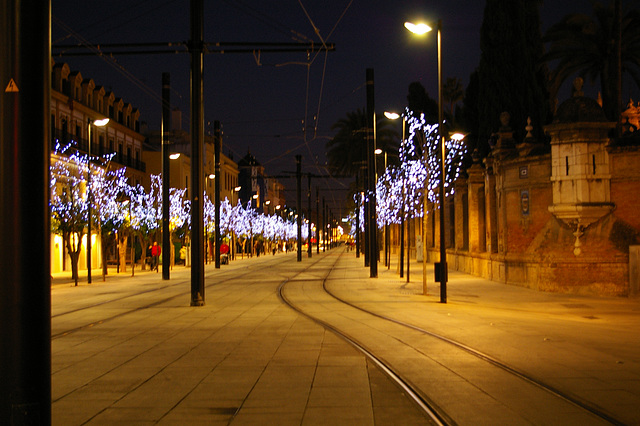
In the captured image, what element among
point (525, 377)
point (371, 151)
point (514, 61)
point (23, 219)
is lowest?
point (525, 377)

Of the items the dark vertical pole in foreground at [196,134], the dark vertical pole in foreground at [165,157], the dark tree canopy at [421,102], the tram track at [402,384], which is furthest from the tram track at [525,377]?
the dark tree canopy at [421,102]

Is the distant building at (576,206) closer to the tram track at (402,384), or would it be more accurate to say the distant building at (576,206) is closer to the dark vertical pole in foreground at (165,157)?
the tram track at (402,384)

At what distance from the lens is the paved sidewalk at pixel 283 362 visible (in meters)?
7.80

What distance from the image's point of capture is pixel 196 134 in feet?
66.2

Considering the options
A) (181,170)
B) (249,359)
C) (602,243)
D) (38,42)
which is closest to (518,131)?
(602,243)

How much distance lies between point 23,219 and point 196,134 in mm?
16169

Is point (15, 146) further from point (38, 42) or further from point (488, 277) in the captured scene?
point (488, 277)

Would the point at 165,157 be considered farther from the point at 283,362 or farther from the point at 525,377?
the point at 525,377

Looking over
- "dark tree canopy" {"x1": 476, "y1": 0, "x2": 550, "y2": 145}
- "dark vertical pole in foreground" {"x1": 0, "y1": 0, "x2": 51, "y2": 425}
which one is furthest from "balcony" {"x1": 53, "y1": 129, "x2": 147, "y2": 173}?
"dark vertical pole in foreground" {"x1": 0, "y1": 0, "x2": 51, "y2": 425}

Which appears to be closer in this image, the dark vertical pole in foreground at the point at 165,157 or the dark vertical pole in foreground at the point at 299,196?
the dark vertical pole in foreground at the point at 165,157

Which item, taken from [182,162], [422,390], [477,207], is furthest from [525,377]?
[182,162]

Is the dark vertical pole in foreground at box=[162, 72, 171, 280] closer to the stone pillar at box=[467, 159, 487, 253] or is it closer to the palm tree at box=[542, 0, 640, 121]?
the stone pillar at box=[467, 159, 487, 253]

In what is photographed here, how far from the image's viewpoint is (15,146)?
423cm

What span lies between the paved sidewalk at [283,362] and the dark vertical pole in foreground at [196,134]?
5.71 ft
